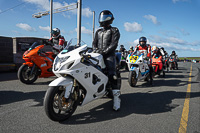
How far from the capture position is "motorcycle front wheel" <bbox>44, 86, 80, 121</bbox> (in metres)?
2.58

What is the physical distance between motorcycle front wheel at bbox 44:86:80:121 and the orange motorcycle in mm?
3552

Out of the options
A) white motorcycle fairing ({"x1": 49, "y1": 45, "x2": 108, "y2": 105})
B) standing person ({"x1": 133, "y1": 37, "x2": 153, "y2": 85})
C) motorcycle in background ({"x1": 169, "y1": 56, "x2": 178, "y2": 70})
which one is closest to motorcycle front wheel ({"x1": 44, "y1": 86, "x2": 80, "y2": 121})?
white motorcycle fairing ({"x1": 49, "y1": 45, "x2": 108, "y2": 105})

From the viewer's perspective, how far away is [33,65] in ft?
19.5

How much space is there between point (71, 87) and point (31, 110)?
1.24m

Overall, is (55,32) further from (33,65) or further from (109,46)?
(109,46)

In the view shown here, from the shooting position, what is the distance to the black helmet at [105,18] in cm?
377

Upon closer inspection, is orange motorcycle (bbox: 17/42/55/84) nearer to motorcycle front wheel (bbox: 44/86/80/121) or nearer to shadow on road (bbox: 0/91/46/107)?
shadow on road (bbox: 0/91/46/107)

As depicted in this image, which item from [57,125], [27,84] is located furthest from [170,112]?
[27,84]

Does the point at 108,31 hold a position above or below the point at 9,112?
above

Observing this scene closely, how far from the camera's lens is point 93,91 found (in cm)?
316

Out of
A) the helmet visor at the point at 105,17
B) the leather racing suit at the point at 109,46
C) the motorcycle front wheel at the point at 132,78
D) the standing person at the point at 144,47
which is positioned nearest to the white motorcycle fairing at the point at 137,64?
the motorcycle front wheel at the point at 132,78

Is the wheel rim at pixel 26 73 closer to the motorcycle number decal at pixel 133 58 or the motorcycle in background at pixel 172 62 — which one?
the motorcycle number decal at pixel 133 58

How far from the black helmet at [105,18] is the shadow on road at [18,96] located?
2516 millimetres

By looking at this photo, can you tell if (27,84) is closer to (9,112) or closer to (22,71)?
(22,71)
